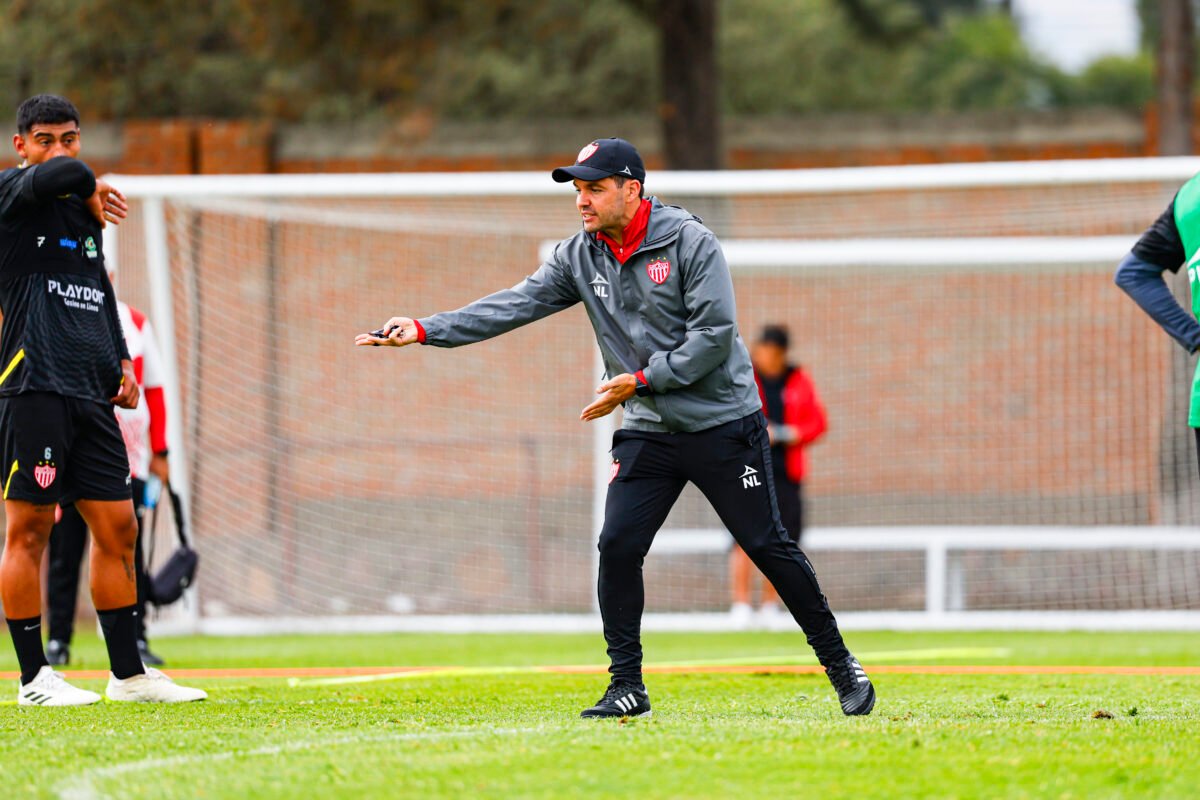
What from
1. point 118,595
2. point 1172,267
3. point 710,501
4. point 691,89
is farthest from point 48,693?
point 691,89

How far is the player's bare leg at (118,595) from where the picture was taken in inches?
254

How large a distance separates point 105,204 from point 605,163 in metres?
2.03

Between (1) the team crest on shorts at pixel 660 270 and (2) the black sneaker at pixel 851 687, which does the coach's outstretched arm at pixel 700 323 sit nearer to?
(1) the team crest on shorts at pixel 660 270

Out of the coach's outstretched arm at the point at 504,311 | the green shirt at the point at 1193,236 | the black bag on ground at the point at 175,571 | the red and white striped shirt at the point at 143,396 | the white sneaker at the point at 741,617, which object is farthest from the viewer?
the white sneaker at the point at 741,617

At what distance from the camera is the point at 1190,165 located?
11609 mm

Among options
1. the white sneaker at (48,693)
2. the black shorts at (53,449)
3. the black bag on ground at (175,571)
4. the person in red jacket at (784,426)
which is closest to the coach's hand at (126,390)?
the black shorts at (53,449)

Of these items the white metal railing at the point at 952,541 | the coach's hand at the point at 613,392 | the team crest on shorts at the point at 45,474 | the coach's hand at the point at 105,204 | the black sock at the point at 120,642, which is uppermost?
the coach's hand at the point at 105,204

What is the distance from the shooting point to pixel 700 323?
19.0 ft

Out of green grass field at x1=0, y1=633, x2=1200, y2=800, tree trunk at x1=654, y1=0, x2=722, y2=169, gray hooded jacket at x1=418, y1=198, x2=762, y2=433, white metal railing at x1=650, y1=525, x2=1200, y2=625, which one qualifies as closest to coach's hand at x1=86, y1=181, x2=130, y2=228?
gray hooded jacket at x1=418, y1=198, x2=762, y2=433

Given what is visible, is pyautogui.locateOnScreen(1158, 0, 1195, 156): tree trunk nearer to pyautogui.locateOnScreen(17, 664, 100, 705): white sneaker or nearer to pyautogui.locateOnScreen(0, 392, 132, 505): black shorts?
pyautogui.locateOnScreen(0, 392, 132, 505): black shorts

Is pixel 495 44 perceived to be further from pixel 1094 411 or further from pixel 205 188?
pixel 1094 411

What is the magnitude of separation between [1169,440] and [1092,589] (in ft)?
4.74

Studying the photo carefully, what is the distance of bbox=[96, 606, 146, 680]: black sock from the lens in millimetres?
6504

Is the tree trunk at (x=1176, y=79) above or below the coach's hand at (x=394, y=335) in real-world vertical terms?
above
